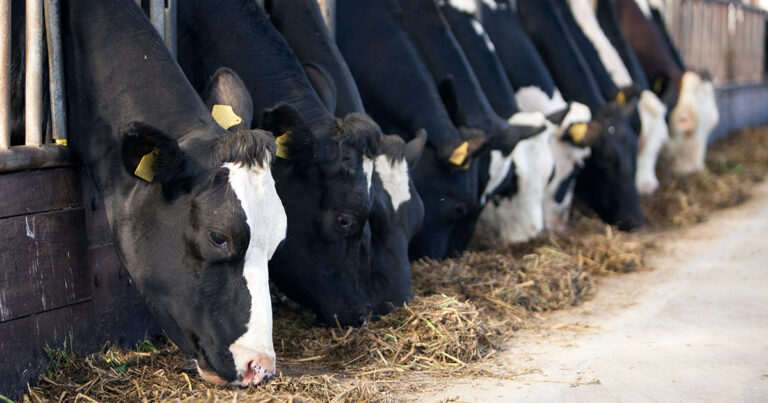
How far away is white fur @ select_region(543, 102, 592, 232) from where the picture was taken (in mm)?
7688

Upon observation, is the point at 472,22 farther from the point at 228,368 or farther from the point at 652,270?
→ the point at 228,368

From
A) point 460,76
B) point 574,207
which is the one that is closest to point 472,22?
point 460,76

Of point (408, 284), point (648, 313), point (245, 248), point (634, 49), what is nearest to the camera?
point (245, 248)

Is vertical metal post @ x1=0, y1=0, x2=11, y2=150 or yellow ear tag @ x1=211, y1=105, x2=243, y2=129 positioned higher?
vertical metal post @ x1=0, y1=0, x2=11, y2=150

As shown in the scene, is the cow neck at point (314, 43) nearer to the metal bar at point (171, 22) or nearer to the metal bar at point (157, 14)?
the metal bar at point (171, 22)

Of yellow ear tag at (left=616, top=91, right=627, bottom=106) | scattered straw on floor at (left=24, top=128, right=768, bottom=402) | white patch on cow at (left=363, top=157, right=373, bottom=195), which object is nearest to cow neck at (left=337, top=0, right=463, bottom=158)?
scattered straw on floor at (left=24, top=128, right=768, bottom=402)

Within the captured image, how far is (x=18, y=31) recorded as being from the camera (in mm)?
3924

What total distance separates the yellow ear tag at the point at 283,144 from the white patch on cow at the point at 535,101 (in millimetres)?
3874

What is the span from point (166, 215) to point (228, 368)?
0.60m

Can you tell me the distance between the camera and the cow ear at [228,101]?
3.85 metres

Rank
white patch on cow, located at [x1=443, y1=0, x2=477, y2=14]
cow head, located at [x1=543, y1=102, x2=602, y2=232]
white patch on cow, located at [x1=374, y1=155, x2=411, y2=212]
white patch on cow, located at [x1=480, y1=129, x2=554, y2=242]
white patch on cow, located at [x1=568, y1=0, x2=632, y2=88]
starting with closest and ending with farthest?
white patch on cow, located at [x1=374, y1=155, x2=411, y2=212], white patch on cow, located at [x1=480, y1=129, x2=554, y2=242], white patch on cow, located at [x1=443, y1=0, x2=477, y2=14], cow head, located at [x1=543, y1=102, x2=602, y2=232], white patch on cow, located at [x1=568, y1=0, x2=632, y2=88]

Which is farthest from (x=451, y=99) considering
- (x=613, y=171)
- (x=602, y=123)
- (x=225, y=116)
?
(x=225, y=116)

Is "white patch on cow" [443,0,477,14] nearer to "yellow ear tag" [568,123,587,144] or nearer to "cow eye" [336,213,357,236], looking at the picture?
"yellow ear tag" [568,123,587,144]

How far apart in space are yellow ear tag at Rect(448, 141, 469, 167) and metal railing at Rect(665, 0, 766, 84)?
7683 millimetres
